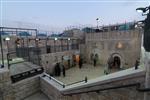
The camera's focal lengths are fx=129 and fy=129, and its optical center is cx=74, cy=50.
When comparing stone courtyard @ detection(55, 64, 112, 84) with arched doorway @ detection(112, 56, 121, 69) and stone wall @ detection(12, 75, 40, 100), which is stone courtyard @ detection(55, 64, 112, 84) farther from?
stone wall @ detection(12, 75, 40, 100)

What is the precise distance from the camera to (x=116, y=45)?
54.0 feet

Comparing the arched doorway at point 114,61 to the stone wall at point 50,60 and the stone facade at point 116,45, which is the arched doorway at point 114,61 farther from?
the stone wall at point 50,60

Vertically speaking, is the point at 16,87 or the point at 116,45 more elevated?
the point at 116,45

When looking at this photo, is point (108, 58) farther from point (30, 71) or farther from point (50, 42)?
point (30, 71)

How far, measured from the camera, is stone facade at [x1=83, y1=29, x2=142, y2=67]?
1478 centimetres

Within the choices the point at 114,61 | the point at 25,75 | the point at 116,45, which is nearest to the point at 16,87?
the point at 25,75

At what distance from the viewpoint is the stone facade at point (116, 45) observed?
14781 mm

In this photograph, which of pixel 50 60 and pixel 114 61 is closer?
pixel 50 60

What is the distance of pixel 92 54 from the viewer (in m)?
19.2

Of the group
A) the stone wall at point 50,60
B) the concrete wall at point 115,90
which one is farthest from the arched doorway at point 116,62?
the concrete wall at point 115,90

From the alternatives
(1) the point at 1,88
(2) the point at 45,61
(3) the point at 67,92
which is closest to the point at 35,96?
(1) the point at 1,88

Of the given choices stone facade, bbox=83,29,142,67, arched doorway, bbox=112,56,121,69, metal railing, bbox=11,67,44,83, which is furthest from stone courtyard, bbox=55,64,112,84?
metal railing, bbox=11,67,44,83

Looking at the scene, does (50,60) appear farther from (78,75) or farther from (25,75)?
(25,75)

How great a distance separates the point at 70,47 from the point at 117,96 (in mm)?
16311
